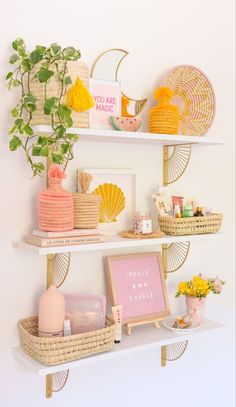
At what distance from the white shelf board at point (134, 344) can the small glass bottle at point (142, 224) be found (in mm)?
336

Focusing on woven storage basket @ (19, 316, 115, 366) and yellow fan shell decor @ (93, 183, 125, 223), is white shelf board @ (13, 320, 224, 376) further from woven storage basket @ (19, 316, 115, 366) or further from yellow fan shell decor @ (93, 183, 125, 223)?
yellow fan shell decor @ (93, 183, 125, 223)

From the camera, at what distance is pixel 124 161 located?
155 centimetres

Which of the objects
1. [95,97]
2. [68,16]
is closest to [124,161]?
[95,97]

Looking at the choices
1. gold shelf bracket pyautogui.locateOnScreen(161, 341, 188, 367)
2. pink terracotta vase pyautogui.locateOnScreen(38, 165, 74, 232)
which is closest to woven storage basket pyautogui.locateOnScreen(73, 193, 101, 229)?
pink terracotta vase pyautogui.locateOnScreen(38, 165, 74, 232)

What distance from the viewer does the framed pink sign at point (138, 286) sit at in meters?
1.50

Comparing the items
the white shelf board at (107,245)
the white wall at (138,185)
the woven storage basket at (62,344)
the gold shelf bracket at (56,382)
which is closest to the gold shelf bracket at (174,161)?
the white wall at (138,185)

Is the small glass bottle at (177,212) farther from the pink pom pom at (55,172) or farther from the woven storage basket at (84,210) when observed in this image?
the pink pom pom at (55,172)

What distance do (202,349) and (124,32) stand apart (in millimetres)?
1201

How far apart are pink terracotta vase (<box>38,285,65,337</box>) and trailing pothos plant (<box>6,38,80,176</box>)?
1.17 ft

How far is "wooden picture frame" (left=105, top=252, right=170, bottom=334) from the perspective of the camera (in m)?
1.50

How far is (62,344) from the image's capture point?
1230 millimetres

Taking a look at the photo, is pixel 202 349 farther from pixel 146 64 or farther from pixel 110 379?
pixel 146 64

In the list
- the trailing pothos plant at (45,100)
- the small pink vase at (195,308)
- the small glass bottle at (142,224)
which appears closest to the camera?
the trailing pothos plant at (45,100)

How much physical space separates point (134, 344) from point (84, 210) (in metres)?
0.45
